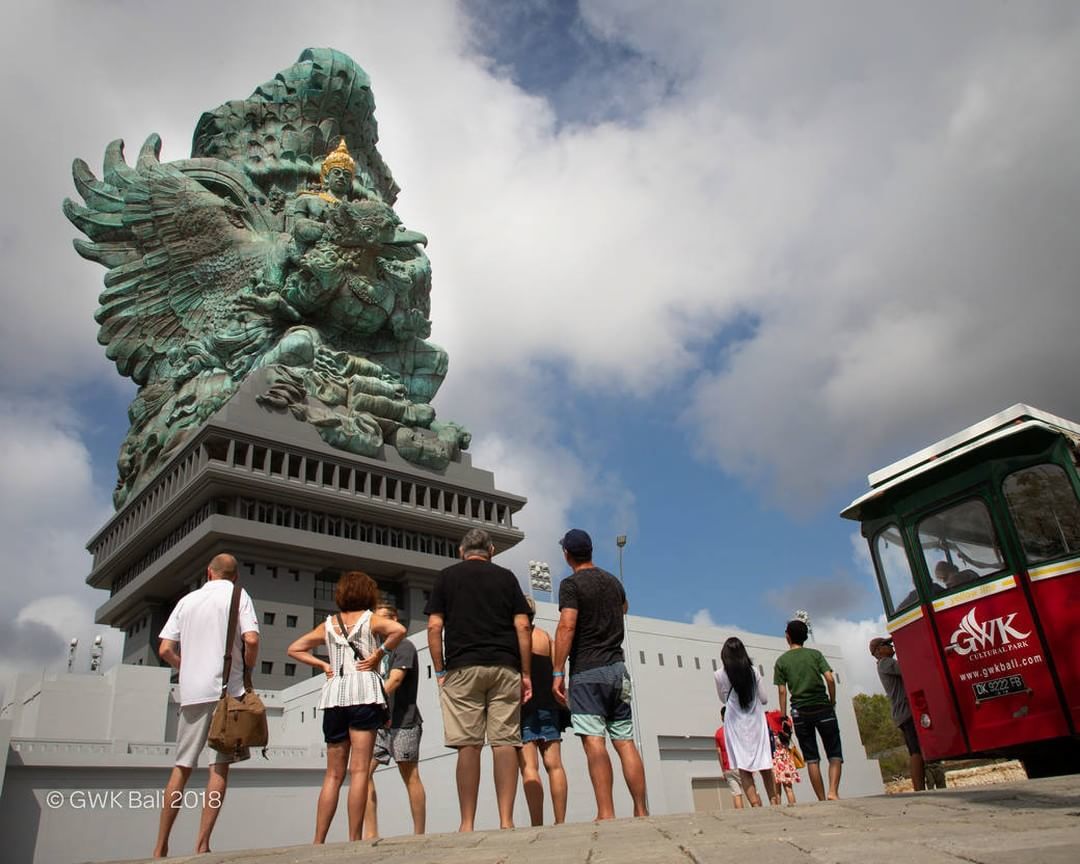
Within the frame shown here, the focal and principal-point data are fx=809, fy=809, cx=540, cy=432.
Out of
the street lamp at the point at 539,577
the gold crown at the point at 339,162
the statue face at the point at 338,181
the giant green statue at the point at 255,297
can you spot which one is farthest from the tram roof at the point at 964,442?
the gold crown at the point at 339,162

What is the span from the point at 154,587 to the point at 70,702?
18.5 metres

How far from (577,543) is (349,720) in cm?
215

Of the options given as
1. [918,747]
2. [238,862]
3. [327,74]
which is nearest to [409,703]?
[238,862]

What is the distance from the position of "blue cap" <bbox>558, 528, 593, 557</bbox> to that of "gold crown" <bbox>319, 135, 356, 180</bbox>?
43.9m

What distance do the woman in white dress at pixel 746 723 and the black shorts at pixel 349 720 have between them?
375 centimetres

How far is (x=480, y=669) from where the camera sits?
5.56 metres

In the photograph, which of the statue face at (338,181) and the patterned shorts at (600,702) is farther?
the statue face at (338,181)

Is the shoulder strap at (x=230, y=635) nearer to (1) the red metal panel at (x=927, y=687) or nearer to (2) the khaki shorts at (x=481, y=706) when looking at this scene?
(2) the khaki shorts at (x=481, y=706)

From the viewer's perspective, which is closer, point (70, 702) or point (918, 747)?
point (918, 747)

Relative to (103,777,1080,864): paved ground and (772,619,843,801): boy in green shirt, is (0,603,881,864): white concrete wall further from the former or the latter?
(103,777,1080,864): paved ground

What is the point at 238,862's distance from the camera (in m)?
4.01

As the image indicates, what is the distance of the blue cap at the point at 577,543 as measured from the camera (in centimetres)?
643

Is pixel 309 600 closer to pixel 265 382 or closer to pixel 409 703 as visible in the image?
pixel 265 382

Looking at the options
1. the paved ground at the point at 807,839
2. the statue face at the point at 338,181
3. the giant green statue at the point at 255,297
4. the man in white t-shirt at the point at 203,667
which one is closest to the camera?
the paved ground at the point at 807,839
